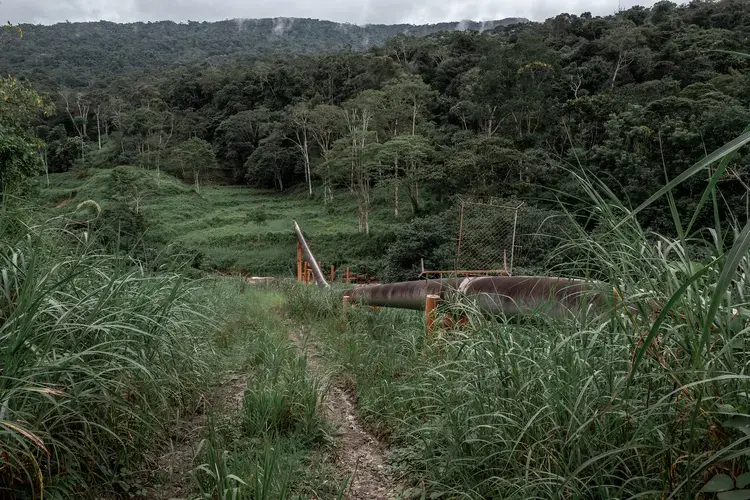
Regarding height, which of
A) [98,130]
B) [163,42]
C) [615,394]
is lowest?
[615,394]

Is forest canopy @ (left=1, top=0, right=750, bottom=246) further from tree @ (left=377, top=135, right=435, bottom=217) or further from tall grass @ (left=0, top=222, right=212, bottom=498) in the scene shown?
tall grass @ (left=0, top=222, right=212, bottom=498)

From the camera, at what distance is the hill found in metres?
86.4

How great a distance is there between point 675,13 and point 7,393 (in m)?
49.2

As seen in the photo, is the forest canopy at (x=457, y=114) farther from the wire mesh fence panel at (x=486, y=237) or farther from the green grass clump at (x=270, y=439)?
the green grass clump at (x=270, y=439)

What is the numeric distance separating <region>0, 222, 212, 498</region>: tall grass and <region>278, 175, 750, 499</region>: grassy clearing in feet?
3.82

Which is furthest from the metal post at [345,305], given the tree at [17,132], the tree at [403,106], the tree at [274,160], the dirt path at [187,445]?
the tree at [274,160]

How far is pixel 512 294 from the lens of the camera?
3.19 meters

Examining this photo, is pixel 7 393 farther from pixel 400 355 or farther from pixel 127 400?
pixel 400 355

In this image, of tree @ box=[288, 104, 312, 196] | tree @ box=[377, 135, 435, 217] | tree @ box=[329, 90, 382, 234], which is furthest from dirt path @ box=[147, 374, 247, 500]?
tree @ box=[288, 104, 312, 196]

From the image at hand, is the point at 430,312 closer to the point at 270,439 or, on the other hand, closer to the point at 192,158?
the point at 270,439

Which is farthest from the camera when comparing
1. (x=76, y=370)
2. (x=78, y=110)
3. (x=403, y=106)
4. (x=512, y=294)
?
(x=78, y=110)

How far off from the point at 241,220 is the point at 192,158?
36.1 feet

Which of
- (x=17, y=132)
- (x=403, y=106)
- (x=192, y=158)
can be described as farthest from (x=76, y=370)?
(x=192, y=158)

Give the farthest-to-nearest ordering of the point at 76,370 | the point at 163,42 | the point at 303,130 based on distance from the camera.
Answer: the point at 163,42 → the point at 303,130 → the point at 76,370
